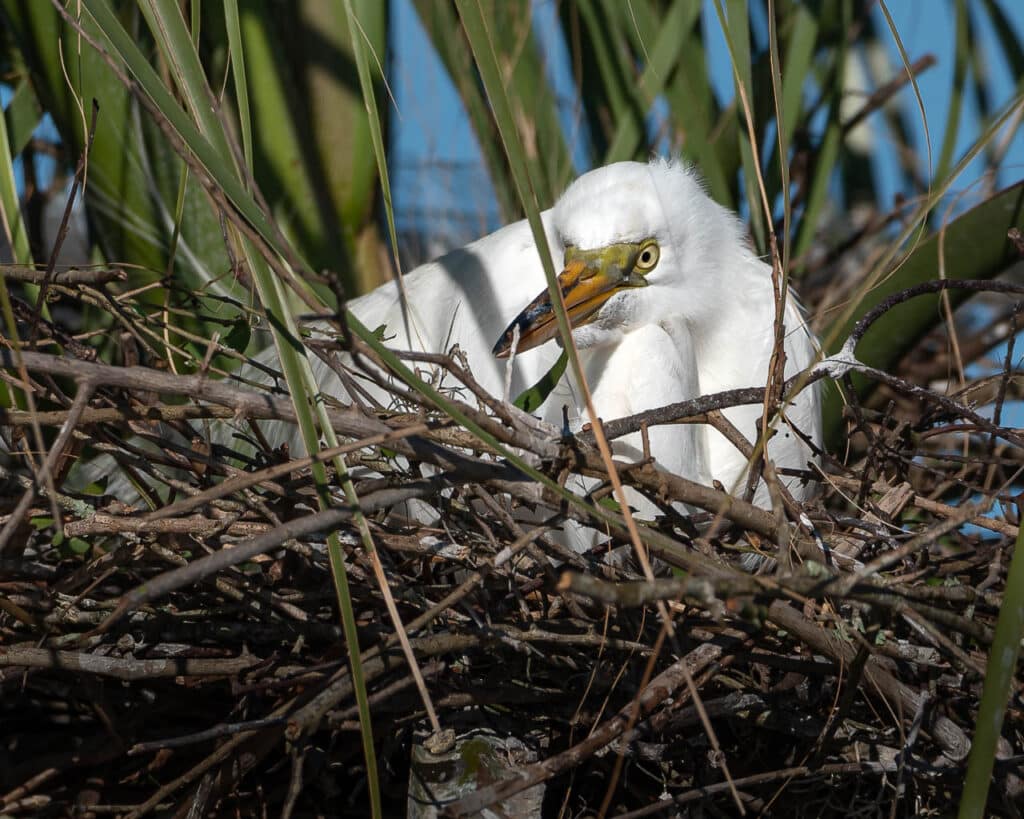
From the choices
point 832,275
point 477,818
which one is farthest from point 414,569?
point 832,275

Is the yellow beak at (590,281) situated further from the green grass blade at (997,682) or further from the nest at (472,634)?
the green grass blade at (997,682)

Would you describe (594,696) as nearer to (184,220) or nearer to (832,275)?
(184,220)

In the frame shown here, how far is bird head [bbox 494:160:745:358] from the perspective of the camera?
1.54 metres

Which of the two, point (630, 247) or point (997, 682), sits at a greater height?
point (630, 247)

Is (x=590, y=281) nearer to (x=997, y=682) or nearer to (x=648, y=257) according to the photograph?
(x=648, y=257)

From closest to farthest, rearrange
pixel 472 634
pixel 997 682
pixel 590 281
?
pixel 997 682 < pixel 472 634 < pixel 590 281

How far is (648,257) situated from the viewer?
161 cm

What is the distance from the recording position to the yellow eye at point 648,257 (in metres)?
1.60

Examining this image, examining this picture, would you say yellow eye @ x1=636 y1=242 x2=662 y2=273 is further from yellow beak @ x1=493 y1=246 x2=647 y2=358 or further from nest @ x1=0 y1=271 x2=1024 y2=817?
nest @ x1=0 y1=271 x2=1024 y2=817

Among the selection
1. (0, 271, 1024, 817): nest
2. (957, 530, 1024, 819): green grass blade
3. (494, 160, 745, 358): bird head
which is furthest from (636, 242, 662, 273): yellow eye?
(957, 530, 1024, 819): green grass blade

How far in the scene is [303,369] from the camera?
0.84 m

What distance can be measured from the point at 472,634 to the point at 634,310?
710 mm

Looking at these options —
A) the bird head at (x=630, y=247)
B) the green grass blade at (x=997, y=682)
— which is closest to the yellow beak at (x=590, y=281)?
the bird head at (x=630, y=247)

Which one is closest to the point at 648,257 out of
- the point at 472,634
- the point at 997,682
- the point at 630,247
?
the point at 630,247
